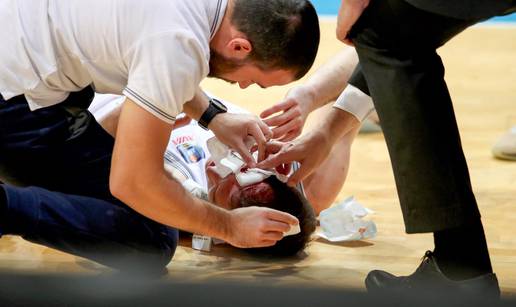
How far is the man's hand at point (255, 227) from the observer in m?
2.13

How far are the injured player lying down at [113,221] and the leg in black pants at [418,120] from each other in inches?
19.1

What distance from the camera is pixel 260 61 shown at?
2.09 metres

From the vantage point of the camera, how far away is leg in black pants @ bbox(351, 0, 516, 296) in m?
1.89

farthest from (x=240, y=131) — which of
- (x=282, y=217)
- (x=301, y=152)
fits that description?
(x=282, y=217)

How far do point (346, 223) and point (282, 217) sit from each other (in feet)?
1.54

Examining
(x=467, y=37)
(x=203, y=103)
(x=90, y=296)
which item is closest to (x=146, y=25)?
(x=203, y=103)

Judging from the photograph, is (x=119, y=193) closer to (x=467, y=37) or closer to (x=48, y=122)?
(x=48, y=122)

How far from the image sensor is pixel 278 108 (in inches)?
97.9

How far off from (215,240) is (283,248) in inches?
8.3

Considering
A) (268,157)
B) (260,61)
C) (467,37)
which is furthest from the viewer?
(467,37)

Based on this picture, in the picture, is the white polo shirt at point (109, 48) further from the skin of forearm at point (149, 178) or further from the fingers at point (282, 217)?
the fingers at point (282, 217)

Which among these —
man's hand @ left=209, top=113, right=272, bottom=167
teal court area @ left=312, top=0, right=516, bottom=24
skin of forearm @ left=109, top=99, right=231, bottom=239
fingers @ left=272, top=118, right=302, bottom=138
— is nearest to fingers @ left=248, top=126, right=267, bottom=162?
man's hand @ left=209, top=113, right=272, bottom=167

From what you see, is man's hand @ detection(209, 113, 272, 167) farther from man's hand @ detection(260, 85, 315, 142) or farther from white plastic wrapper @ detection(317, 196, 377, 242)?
white plastic wrapper @ detection(317, 196, 377, 242)

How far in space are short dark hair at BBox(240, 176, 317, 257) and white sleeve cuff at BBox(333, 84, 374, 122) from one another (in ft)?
0.79
